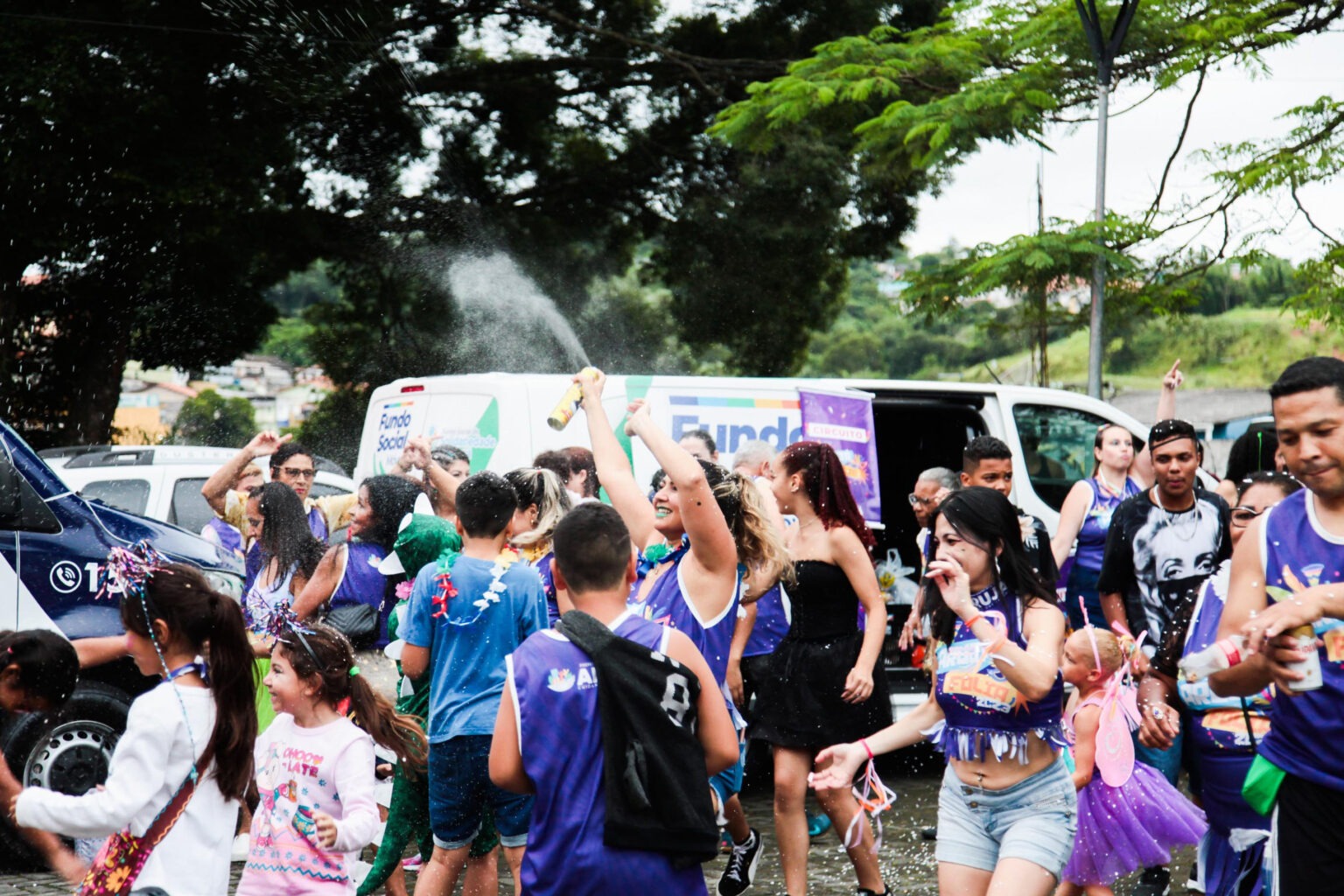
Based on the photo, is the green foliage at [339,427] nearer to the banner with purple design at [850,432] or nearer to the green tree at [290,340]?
the green tree at [290,340]

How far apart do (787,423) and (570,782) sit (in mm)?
5527

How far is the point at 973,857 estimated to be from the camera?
4168 mm

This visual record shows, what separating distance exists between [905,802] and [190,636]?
5481mm

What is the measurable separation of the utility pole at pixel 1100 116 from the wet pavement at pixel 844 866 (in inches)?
219

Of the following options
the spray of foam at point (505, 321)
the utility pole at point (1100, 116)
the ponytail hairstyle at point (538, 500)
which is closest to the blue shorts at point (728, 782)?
the ponytail hairstyle at point (538, 500)

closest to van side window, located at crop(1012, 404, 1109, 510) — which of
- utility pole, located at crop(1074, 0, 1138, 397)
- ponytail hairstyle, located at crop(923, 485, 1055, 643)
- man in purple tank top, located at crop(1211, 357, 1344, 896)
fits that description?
utility pole, located at crop(1074, 0, 1138, 397)

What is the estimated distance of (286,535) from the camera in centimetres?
650

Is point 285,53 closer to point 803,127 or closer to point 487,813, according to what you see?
point 803,127

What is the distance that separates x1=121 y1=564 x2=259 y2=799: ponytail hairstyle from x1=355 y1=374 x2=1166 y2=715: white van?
4.02 m

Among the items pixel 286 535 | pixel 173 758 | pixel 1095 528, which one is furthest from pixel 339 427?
pixel 173 758

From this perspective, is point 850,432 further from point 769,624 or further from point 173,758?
point 173,758

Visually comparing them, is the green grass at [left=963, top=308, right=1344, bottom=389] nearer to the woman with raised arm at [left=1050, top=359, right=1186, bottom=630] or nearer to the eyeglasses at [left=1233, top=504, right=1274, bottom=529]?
the woman with raised arm at [left=1050, top=359, right=1186, bottom=630]

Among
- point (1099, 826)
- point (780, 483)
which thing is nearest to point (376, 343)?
point (780, 483)

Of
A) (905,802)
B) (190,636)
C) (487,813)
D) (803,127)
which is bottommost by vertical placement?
(905,802)
